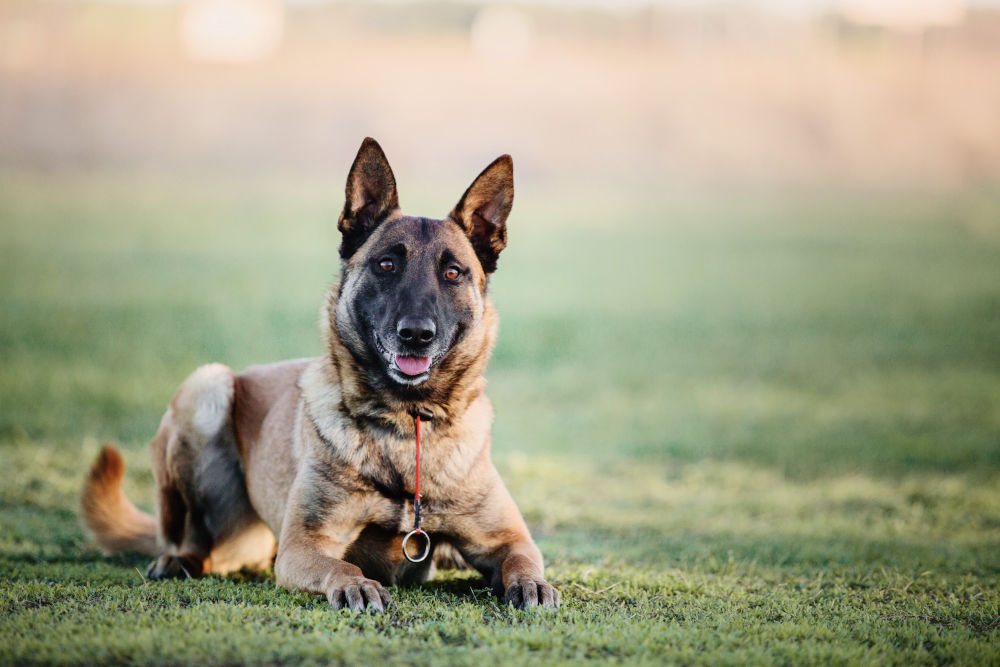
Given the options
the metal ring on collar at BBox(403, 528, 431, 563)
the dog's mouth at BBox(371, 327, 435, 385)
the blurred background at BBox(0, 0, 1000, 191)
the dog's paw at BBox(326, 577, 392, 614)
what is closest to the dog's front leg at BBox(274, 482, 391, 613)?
the dog's paw at BBox(326, 577, 392, 614)

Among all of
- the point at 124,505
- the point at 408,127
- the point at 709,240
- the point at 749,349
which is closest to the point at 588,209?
the point at 709,240

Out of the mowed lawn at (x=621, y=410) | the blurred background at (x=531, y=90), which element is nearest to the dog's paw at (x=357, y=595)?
the mowed lawn at (x=621, y=410)

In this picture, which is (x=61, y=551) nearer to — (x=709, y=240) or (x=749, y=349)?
(x=749, y=349)

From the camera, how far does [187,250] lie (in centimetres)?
1509

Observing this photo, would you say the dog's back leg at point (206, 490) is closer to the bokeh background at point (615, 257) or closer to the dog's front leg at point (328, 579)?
the bokeh background at point (615, 257)

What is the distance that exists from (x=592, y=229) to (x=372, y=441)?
1337cm

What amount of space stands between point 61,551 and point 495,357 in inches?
309

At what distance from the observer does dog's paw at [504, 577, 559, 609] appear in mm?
4047

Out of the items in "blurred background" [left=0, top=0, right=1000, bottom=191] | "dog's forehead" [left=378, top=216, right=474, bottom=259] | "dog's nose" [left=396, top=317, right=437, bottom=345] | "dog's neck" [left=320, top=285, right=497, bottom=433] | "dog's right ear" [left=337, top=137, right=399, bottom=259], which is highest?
"blurred background" [left=0, top=0, right=1000, bottom=191]

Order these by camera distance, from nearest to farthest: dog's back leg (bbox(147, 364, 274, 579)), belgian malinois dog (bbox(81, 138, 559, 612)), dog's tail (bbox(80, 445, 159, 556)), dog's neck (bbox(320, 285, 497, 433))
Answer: belgian malinois dog (bbox(81, 138, 559, 612)), dog's neck (bbox(320, 285, 497, 433)), dog's back leg (bbox(147, 364, 274, 579)), dog's tail (bbox(80, 445, 159, 556))

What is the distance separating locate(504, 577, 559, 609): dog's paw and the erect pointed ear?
5.29 ft

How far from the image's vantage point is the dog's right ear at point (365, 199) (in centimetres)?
464

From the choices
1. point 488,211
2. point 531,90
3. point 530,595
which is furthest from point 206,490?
point 531,90

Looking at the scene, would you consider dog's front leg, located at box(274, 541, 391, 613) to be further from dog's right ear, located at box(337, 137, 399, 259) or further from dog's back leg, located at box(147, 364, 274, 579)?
dog's right ear, located at box(337, 137, 399, 259)
